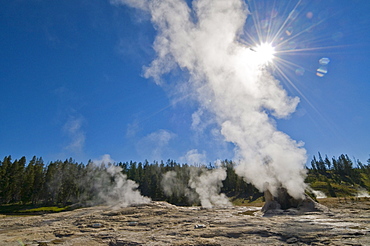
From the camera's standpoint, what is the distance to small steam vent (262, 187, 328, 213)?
25438 millimetres

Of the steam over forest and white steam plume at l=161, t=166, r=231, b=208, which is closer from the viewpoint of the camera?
white steam plume at l=161, t=166, r=231, b=208

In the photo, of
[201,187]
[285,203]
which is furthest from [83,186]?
[285,203]

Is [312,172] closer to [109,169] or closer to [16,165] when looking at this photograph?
[109,169]

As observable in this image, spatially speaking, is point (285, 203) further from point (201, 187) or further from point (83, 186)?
point (83, 186)

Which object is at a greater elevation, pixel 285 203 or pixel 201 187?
pixel 201 187

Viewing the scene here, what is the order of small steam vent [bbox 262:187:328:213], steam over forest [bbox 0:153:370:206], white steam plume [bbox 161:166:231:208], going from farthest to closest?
steam over forest [bbox 0:153:370:206], white steam plume [bbox 161:166:231:208], small steam vent [bbox 262:187:328:213]

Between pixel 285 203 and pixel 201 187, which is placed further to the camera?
pixel 201 187

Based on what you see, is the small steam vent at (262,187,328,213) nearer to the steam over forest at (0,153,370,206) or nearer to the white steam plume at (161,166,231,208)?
the white steam plume at (161,166,231,208)

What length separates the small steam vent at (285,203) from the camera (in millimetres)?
25438

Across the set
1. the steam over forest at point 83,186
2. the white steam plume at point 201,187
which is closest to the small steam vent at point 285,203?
the white steam plume at point 201,187

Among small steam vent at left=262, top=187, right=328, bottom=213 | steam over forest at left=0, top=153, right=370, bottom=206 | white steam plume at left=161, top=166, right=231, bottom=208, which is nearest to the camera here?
small steam vent at left=262, top=187, right=328, bottom=213

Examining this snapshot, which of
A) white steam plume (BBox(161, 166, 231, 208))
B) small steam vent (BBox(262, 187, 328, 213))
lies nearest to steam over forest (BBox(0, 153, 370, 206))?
white steam plume (BBox(161, 166, 231, 208))

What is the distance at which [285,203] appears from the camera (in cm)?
2861

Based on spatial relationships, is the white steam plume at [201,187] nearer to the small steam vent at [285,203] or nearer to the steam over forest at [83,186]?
the steam over forest at [83,186]
